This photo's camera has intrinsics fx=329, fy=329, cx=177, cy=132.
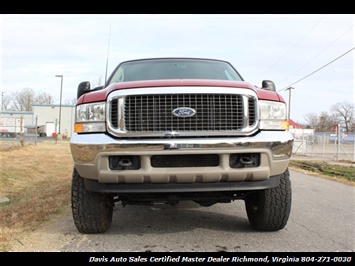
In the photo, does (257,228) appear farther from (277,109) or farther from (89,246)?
(89,246)

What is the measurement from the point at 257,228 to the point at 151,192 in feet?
4.68

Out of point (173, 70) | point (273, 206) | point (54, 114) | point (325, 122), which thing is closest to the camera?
point (273, 206)

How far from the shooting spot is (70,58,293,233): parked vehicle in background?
9.71ft

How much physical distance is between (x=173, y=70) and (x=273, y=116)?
1.58 meters

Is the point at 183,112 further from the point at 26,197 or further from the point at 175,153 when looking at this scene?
the point at 26,197

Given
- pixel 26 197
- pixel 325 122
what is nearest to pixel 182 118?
pixel 26 197

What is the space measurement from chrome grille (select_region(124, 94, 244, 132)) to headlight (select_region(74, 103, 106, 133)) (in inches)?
10.0

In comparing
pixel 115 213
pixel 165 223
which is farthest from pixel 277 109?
pixel 115 213

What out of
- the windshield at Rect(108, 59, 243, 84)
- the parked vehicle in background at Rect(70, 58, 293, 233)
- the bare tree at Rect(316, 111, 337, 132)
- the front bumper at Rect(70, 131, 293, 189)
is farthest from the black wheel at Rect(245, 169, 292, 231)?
the bare tree at Rect(316, 111, 337, 132)

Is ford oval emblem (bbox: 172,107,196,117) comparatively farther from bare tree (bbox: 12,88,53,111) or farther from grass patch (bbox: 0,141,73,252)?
bare tree (bbox: 12,88,53,111)

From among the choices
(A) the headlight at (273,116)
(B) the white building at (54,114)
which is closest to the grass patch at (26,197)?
(A) the headlight at (273,116)

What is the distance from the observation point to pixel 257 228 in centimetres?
369

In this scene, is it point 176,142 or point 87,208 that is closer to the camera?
point 176,142

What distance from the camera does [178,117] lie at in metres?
3.07
